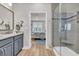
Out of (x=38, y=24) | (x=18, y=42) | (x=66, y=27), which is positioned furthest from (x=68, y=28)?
(x=18, y=42)

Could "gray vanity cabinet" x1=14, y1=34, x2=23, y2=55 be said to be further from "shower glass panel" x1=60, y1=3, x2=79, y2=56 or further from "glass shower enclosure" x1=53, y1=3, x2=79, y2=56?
"shower glass panel" x1=60, y1=3, x2=79, y2=56

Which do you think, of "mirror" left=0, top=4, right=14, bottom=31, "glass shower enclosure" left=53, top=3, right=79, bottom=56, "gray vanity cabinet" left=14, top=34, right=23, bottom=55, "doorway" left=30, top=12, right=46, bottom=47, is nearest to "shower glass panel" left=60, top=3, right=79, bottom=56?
"glass shower enclosure" left=53, top=3, right=79, bottom=56

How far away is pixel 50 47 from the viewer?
3.11m

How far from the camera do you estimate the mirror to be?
2.62 meters

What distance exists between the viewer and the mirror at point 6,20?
2615 mm

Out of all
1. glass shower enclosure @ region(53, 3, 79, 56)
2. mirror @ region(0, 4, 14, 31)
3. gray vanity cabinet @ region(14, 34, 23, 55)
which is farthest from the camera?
glass shower enclosure @ region(53, 3, 79, 56)

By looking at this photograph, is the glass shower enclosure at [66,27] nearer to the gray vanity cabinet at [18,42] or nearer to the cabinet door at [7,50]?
the gray vanity cabinet at [18,42]

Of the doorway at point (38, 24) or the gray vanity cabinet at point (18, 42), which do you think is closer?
the doorway at point (38, 24)

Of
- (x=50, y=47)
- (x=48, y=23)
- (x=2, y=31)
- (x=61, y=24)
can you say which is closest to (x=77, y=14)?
(x=61, y=24)

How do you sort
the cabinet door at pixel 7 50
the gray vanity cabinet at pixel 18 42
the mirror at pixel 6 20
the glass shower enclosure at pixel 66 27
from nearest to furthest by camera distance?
1. the cabinet door at pixel 7 50
2. the mirror at pixel 6 20
3. the gray vanity cabinet at pixel 18 42
4. the glass shower enclosure at pixel 66 27

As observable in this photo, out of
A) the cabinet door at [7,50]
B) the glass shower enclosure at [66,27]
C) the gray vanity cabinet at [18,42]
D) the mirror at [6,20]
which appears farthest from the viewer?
the glass shower enclosure at [66,27]

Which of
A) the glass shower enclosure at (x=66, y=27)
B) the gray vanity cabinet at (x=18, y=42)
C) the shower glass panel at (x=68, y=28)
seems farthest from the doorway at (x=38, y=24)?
the shower glass panel at (x=68, y=28)

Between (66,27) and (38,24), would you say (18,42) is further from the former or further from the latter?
(66,27)

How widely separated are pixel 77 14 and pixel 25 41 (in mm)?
1330
